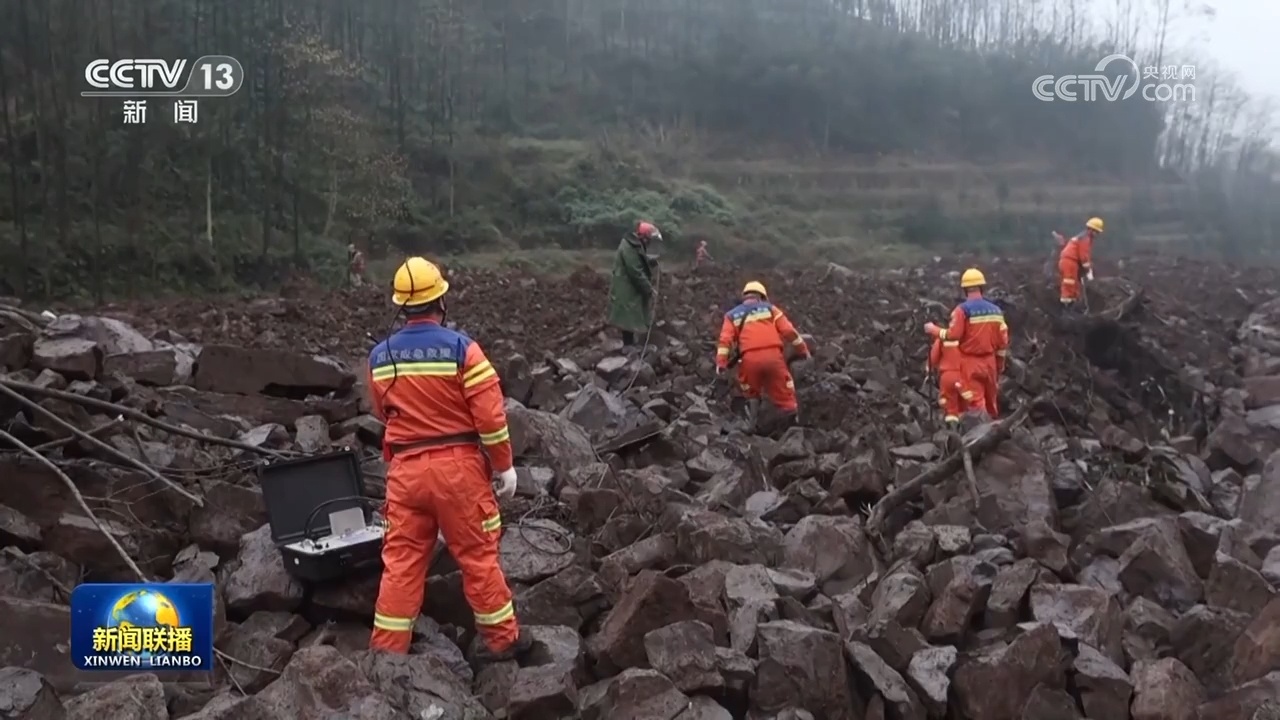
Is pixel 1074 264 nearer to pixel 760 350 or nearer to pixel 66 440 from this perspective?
pixel 760 350

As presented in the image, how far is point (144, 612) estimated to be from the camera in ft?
11.0

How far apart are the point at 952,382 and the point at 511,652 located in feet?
17.5

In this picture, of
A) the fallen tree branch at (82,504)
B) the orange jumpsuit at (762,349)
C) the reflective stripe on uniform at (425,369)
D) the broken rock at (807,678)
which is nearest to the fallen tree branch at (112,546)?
the fallen tree branch at (82,504)

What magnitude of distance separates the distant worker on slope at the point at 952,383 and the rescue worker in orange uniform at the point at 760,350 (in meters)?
1.10

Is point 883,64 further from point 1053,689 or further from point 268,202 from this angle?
point 1053,689

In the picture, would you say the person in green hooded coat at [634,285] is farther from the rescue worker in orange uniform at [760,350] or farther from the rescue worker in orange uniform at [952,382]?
the rescue worker in orange uniform at [952,382]

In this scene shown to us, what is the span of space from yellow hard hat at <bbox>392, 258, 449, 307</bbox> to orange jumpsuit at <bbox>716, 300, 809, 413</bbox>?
14.5ft

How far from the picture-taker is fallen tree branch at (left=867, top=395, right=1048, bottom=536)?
5.48 metres

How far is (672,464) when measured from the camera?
671cm

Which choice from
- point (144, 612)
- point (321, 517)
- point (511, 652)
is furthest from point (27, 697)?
point (511, 652)

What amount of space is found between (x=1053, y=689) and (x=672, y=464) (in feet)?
10.8

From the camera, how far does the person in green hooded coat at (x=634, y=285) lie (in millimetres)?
10117

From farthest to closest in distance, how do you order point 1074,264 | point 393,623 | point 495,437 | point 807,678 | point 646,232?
point 1074,264 < point 646,232 < point 495,437 < point 393,623 < point 807,678

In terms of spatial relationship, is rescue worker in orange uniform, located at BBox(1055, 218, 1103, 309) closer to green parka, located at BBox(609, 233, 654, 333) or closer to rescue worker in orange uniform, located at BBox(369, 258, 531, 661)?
green parka, located at BBox(609, 233, 654, 333)
